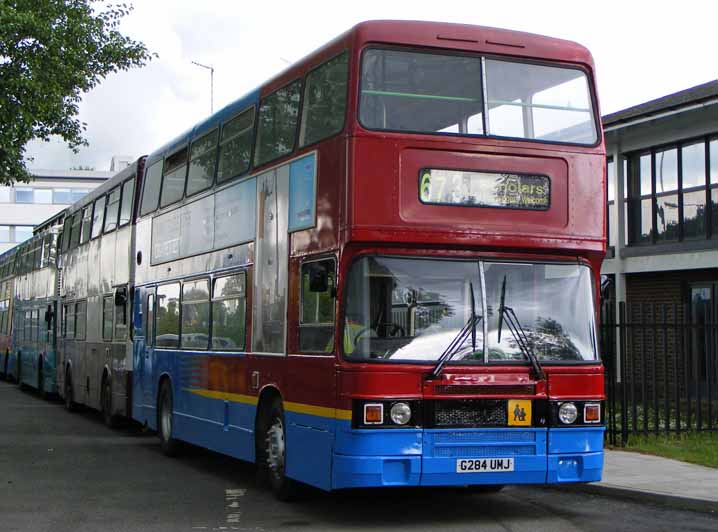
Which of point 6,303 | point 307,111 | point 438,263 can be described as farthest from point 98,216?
point 6,303

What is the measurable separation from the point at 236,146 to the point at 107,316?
26.8 feet

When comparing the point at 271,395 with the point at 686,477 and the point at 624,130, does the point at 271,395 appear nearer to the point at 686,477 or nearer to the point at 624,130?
the point at 686,477

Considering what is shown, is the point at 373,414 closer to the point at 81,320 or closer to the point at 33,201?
the point at 81,320

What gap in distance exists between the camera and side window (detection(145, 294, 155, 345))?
17.0 meters

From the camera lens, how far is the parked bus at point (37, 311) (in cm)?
2731

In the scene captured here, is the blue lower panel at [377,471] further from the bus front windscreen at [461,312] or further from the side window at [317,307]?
the side window at [317,307]

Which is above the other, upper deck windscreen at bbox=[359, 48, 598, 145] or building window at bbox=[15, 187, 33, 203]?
building window at bbox=[15, 187, 33, 203]

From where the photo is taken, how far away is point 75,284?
2402cm

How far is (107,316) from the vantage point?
67.1 ft

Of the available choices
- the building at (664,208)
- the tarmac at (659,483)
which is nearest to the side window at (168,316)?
the tarmac at (659,483)

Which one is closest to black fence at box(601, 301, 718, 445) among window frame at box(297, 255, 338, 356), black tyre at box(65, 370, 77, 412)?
window frame at box(297, 255, 338, 356)

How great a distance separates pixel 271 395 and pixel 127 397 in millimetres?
7635

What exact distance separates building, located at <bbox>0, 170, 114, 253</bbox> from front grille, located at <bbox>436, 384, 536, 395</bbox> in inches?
3470

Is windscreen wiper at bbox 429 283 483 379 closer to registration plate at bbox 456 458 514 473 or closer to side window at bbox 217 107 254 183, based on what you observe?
registration plate at bbox 456 458 514 473
